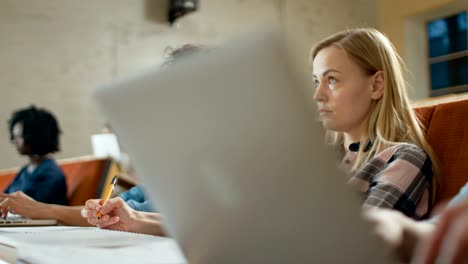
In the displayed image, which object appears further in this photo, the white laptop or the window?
the window

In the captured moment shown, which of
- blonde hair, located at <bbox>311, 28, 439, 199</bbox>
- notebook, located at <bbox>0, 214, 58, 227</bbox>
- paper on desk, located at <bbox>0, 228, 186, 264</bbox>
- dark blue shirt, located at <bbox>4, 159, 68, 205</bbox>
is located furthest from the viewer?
dark blue shirt, located at <bbox>4, 159, 68, 205</bbox>

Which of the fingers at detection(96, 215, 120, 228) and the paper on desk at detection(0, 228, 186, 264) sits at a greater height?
the paper on desk at detection(0, 228, 186, 264)

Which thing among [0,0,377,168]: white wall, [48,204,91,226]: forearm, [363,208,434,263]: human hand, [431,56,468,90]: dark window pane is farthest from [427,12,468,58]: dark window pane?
[363,208,434,263]: human hand

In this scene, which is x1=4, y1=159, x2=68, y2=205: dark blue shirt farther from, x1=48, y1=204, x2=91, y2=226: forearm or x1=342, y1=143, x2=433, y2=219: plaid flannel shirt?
x1=342, y1=143, x2=433, y2=219: plaid flannel shirt

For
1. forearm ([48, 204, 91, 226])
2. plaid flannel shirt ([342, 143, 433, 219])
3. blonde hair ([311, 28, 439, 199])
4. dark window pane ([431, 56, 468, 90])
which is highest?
blonde hair ([311, 28, 439, 199])

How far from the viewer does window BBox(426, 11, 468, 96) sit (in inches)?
221

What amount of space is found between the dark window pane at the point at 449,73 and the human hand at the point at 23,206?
486 cm

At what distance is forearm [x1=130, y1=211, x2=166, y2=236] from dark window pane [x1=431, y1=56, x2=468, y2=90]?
5016 mm

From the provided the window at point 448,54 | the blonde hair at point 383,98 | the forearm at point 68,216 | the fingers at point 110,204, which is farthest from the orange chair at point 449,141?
the window at point 448,54

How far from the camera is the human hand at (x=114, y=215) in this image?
123cm

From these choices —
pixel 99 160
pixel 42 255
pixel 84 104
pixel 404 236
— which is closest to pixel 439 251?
pixel 404 236

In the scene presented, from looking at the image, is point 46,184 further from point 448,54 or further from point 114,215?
point 448,54

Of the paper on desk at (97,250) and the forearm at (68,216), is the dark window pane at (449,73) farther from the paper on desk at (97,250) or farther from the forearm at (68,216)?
the paper on desk at (97,250)

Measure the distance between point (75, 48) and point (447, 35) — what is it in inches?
146
